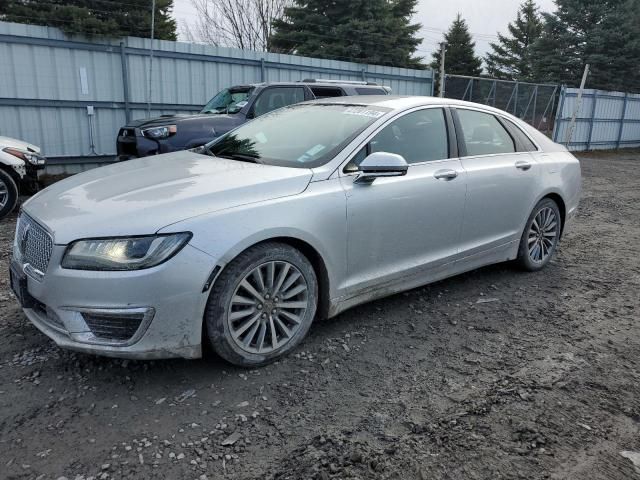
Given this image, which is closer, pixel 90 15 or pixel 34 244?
pixel 34 244

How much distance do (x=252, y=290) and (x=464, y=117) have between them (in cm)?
245

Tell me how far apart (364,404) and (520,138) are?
10.4 feet

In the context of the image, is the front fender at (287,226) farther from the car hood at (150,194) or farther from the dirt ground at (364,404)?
the dirt ground at (364,404)

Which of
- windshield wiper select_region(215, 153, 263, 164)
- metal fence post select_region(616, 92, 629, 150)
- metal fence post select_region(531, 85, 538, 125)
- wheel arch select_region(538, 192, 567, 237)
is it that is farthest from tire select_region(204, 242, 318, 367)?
metal fence post select_region(616, 92, 629, 150)

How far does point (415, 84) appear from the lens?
16.4m

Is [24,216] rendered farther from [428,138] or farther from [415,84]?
[415,84]

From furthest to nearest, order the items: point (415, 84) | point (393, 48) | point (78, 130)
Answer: point (393, 48) < point (415, 84) < point (78, 130)

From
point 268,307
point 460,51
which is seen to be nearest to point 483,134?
point 268,307

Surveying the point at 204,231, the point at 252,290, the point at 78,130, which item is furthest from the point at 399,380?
the point at 78,130

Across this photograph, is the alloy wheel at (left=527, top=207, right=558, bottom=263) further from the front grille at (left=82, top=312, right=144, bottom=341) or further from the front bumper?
the front grille at (left=82, top=312, right=144, bottom=341)

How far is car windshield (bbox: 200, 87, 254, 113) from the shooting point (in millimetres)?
8543

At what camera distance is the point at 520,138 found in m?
4.85

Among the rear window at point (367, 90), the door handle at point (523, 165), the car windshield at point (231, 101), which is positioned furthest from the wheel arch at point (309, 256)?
the rear window at point (367, 90)

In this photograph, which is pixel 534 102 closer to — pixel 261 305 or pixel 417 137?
A: pixel 417 137
